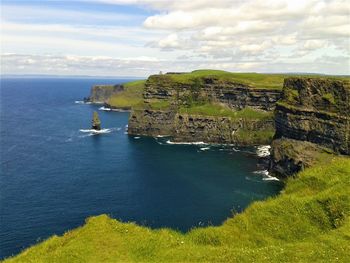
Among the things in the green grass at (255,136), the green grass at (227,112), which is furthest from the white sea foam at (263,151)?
the green grass at (227,112)

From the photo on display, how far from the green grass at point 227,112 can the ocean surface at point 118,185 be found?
23.5 metres

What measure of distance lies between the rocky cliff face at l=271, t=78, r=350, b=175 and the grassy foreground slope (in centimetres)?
7941

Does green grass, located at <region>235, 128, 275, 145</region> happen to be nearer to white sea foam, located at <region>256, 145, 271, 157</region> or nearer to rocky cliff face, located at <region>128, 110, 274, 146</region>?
rocky cliff face, located at <region>128, 110, 274, 146</region>

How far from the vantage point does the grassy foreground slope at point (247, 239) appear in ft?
81.1

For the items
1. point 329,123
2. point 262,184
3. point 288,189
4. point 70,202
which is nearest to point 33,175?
point 70,202

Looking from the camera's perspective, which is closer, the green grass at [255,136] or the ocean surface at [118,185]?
the ocean surface at [118,185]

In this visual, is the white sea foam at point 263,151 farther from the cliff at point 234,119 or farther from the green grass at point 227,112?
the green grass at point 227,112

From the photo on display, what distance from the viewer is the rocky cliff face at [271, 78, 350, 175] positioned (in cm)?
10806

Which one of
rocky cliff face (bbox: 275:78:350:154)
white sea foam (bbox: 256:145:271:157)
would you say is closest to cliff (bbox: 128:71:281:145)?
white sea foam (bbox: 256:145:271:157)

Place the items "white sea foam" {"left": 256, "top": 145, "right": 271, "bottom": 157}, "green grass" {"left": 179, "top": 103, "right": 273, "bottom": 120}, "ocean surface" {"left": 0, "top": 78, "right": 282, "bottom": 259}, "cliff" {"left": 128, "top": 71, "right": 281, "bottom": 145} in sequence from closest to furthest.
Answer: "ocean surface" {"left": 0, "top": 78, "right": 282, "bottom": 259}
"white sea foam" {"left": 256, "top": 145, "right": 271, "bottom": 157}
"cliff" {"left": 128, "top": 71, "right": 281, "bottom": 145}
"green grass" {"left": 179, "top": 103, "right": 273, "bottom": 120}

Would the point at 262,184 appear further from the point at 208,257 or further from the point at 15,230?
the point at 208,257

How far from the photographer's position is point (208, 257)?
83.0ft

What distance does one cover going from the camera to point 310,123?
382ft

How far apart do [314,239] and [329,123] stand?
297 feet
